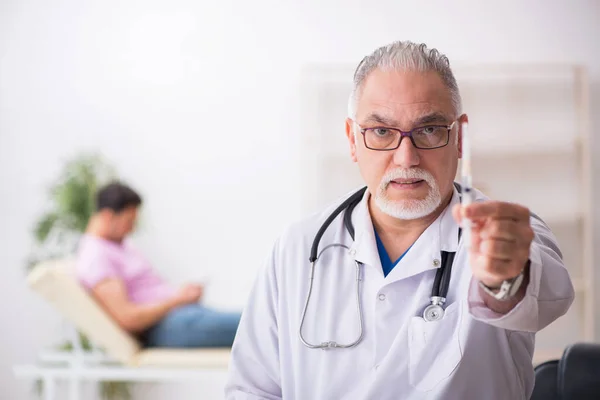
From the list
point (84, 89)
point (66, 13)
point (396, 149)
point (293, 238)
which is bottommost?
point (293, 238)

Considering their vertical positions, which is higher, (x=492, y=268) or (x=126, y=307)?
(x=492, y=268)

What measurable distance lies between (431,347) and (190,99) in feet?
10.5

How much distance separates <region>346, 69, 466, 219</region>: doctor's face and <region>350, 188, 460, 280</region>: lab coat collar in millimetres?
49

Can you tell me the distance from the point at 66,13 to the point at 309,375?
3475 mm

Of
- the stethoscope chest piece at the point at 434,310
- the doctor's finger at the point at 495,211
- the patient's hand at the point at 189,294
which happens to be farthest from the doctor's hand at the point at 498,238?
the patient's hand at the point at 189,294

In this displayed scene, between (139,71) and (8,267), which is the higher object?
(139,71)

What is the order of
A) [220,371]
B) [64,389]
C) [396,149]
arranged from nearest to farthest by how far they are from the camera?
1. [396,149]
2. [220,371]
3. [64,389]

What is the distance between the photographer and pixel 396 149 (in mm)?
1396

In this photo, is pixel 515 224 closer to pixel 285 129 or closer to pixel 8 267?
pixel 285 129

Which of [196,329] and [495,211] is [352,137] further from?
[196,329]

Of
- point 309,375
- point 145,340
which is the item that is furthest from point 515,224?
point 145,340

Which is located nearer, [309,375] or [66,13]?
[309,375]

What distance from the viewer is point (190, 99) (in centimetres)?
428

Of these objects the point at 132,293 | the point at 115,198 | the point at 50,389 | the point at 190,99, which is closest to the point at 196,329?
the point at 132,293
